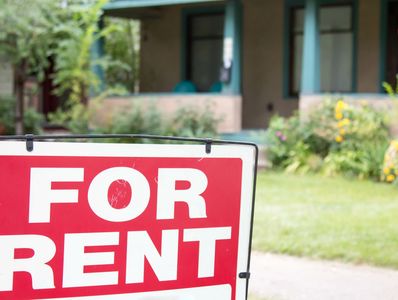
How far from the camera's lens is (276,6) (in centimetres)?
1556

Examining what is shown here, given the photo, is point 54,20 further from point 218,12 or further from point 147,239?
point 147,239

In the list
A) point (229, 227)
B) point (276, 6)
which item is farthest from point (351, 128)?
point (229, 227)

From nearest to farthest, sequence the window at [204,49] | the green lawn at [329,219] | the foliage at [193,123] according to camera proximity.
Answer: the green lawn at [329,219] < the foliage at [193,123] < the window at [204,49]

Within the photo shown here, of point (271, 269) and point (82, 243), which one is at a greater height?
point (82, 243)

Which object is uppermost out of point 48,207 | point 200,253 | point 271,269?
point 48,207

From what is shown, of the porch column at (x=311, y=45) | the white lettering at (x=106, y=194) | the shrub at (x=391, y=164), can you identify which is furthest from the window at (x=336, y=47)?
the white lettering at (x=106, y=194)

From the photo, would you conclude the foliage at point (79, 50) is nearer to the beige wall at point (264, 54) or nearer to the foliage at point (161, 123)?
the foliage at point (161, 123)

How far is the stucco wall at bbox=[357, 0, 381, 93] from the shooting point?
1424 centimetres

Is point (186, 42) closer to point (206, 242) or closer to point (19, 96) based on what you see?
point (19, 96)

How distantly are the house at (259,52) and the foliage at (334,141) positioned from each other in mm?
639

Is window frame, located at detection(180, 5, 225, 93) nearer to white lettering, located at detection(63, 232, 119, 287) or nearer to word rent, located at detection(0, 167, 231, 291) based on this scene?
word rent, located at detection(0, 167, 231, 291)

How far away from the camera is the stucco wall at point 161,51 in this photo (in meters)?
17.1

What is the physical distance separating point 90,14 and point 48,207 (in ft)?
40.3

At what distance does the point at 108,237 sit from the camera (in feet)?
8.13
